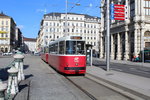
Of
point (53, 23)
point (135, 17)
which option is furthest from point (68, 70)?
point (53, 23)

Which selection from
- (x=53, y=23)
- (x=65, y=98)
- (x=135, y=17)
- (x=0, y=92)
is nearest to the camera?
(x=0, y=92)

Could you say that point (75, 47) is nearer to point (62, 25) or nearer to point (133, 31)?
point (133, 31)

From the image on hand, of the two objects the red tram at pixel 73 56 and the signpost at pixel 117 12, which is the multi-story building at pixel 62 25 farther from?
the red tram at pixel 73 56

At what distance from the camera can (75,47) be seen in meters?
13.9

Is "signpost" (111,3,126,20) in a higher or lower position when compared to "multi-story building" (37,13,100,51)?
lower

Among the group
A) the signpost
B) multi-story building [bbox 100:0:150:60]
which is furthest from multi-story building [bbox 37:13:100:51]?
the signpost

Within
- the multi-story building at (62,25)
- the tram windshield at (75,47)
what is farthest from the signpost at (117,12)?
the multi-story building at (62,25)

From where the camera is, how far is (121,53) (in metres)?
47.5

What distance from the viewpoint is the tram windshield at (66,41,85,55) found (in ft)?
45.0

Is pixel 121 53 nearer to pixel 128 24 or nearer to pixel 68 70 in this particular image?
pixel 128 24

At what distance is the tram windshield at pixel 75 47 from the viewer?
45.0 ft

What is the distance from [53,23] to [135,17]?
2671 inches

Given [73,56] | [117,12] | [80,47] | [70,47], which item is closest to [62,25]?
[117,12]

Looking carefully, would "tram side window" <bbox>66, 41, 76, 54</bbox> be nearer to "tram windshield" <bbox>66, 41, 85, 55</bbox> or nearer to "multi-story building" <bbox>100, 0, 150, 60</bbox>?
"tram windshield" <bbox>66, 41, 85, 55</bbox>
